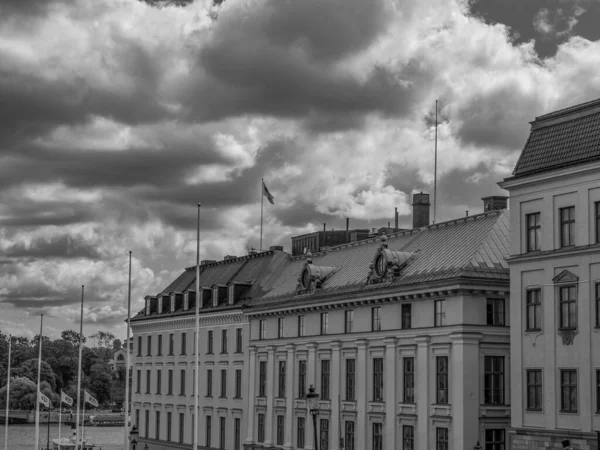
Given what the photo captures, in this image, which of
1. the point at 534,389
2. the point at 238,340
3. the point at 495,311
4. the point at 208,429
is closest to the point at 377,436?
the point at 495,311

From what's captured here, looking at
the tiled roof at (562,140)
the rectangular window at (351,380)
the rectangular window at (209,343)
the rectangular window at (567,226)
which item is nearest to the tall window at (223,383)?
the rectangular window at (209,343)

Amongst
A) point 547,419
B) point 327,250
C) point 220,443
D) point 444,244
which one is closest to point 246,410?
point 220,443

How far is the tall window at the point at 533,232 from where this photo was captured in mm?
53906

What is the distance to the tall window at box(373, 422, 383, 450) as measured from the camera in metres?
66.6

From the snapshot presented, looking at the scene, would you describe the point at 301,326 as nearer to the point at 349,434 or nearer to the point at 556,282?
the point at 349,434

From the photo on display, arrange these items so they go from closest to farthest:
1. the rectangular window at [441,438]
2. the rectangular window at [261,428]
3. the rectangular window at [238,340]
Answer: the rectangular window at [441,438] → the rectangular window at [261,428] → the rectangular window at [238,340]

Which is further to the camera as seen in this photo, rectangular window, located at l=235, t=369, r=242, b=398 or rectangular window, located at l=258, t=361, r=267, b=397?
rectangular window, located at l=235, t=369, r=242, b=398

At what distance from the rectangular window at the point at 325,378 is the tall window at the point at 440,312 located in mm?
12958

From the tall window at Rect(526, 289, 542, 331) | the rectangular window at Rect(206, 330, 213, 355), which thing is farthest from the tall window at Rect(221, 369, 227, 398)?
the tall window at Rect(526, 289, 542, 331)

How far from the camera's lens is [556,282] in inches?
2055

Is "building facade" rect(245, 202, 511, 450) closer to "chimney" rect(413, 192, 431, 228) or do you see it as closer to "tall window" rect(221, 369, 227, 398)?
"chimney" rect(413, 192, 431, 228)

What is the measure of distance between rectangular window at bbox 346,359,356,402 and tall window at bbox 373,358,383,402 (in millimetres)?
2393

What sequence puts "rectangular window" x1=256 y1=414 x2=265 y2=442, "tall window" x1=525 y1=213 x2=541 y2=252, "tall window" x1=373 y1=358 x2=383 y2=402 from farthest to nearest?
"rectangular window" x1=256 y1=414 x2=265 y2=442
"tall window" x1=373 y1=358 x2=383 y2=402
"tall window" x1=525 y1=213 x2=541 y2=252

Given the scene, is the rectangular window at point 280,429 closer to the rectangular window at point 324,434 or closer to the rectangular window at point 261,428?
the rectangular window at point 261,428
